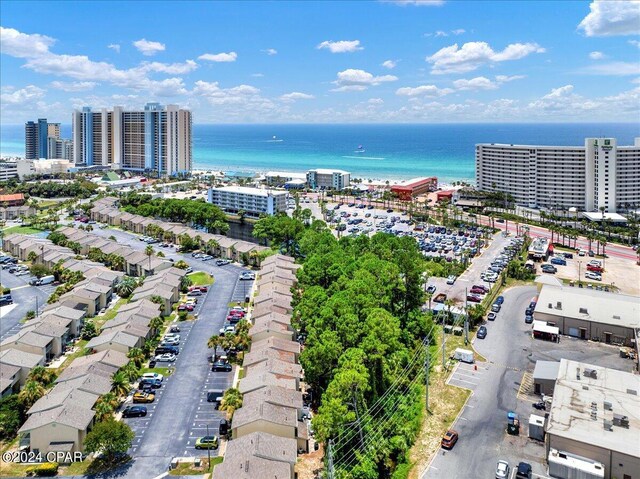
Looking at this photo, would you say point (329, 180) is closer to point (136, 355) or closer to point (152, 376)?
point (136, 355)

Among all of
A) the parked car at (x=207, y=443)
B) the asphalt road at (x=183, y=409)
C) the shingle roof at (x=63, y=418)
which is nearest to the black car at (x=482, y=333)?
the asphalt road at (x=183, y=409)

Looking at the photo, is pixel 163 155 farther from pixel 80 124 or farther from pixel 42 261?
pixel 42 261

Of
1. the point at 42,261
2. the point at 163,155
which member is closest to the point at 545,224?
the point at 42,261

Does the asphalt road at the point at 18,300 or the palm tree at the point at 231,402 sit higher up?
the asphalt road at the point at 18,300

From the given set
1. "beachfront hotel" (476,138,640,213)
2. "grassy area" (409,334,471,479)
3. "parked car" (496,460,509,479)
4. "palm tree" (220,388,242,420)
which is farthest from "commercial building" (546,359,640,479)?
"beachfront hotel" (476,138,640,213)

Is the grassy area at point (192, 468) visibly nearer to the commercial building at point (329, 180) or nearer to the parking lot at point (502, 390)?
the parking lot at point (502, 390)

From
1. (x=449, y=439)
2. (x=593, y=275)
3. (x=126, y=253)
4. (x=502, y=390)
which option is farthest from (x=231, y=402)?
(x=593, y=275)
